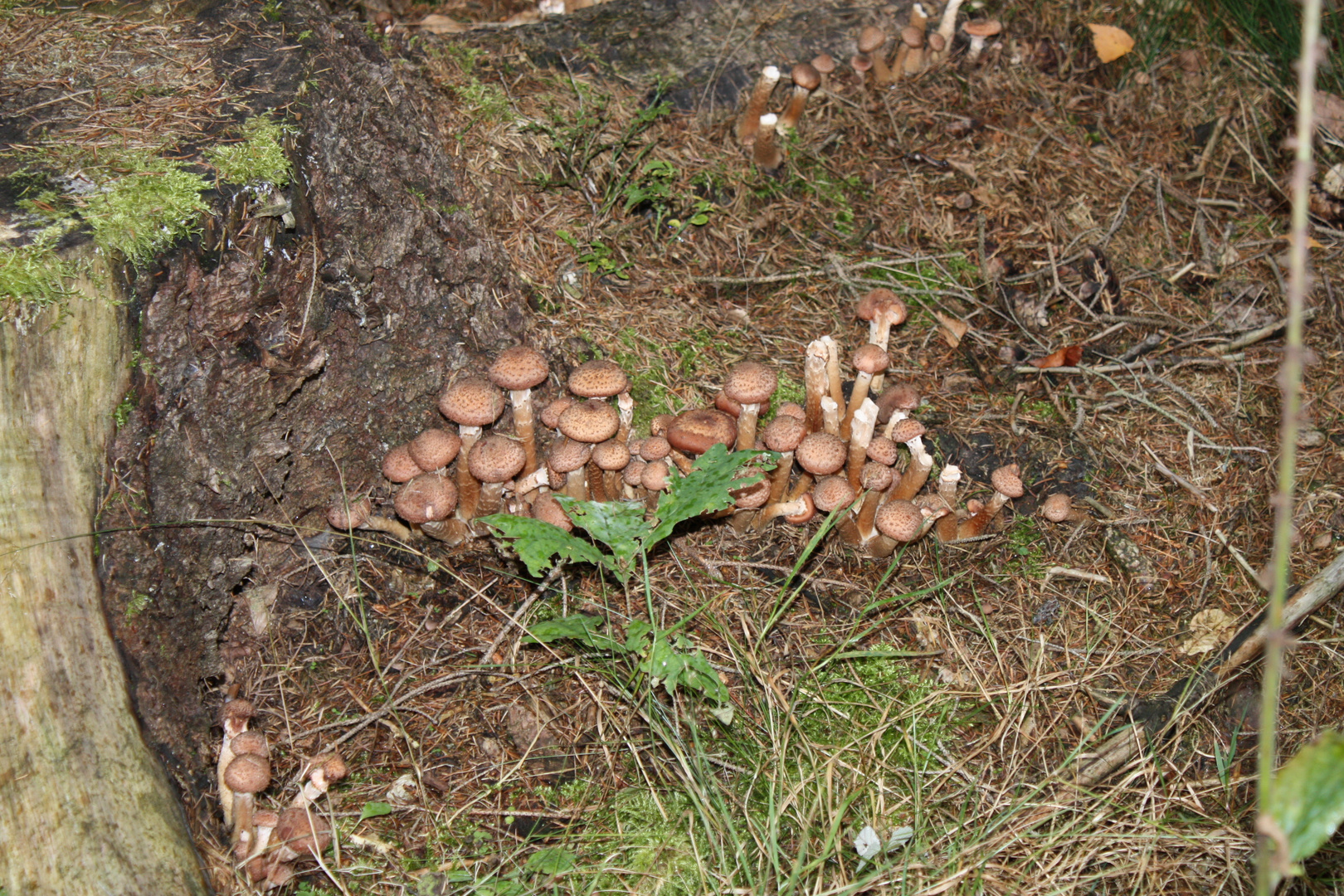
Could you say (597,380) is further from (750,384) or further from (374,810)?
(374,810)

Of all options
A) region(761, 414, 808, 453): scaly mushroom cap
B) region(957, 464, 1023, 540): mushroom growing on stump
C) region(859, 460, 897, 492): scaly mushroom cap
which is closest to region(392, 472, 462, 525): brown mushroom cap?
region(761, 414, 808, 453): scaly mushroom cap

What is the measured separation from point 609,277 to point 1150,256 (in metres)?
3.39

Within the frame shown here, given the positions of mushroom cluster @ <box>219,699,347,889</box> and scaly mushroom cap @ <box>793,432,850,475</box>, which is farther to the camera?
scaly mushroom cap @ <box>793,432,850,475</box>

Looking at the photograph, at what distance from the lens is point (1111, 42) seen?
6086mm

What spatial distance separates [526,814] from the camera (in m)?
3.09

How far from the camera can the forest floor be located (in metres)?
2.96

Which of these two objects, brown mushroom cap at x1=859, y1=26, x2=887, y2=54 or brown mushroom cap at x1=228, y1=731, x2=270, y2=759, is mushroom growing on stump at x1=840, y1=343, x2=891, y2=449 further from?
brown mushroom cap at x1=859, y1=26, x2=887, y2=54

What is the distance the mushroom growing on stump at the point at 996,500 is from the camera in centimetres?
383

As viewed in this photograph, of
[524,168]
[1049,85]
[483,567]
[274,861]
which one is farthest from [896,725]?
[1049,85]

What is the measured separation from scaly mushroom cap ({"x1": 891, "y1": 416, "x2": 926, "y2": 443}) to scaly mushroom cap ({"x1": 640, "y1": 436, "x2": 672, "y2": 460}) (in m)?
1.07

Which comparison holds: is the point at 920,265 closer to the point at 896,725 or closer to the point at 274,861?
the point at 896,725

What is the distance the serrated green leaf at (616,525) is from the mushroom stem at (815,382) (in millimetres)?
999

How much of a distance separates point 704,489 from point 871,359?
1.25 metres

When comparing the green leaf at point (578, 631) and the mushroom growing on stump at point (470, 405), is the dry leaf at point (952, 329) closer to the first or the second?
the mushroom growing on stump at point (470, 405)
